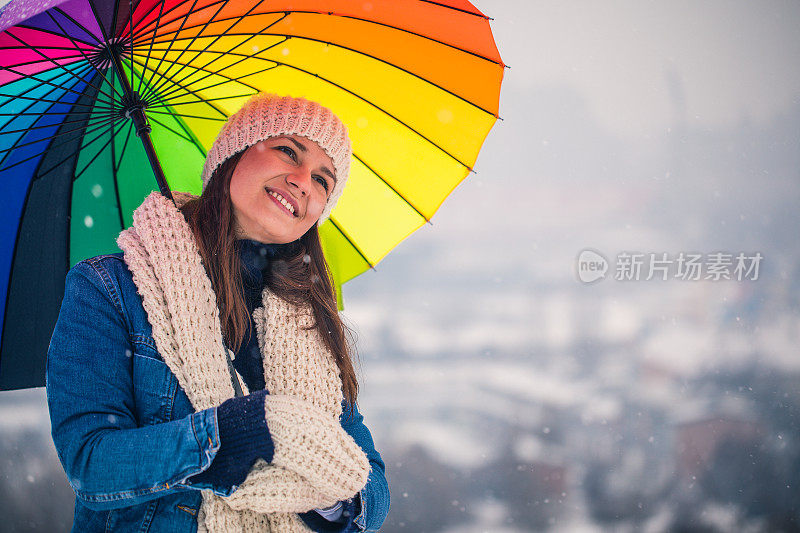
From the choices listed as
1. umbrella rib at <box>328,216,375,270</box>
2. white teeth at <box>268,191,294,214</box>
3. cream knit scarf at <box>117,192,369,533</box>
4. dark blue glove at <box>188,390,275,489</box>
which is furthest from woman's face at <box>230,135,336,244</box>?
dark blue glove at <box>188,390,275,489</box>

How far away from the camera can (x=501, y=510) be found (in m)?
5.24

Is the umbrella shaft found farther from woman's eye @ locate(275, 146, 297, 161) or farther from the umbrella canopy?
woman's eye @ locate(275, 146, 297, 161)

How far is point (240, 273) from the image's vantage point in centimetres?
129

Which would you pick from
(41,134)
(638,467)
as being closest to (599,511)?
(638,467)

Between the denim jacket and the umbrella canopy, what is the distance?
40 centimetres

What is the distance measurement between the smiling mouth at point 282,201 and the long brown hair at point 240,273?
12 cm

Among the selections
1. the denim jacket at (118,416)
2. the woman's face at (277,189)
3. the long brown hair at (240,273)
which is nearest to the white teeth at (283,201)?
the woman's face at (277,189)

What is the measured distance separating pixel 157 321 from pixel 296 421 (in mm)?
345

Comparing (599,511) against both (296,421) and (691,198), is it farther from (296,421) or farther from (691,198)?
(296,421)

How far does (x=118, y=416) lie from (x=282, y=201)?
0.61 m

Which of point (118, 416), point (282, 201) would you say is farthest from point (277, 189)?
point (118, 416)

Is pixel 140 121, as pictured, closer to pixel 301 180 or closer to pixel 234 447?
pixel 301 180

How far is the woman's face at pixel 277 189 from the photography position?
50.1 inches

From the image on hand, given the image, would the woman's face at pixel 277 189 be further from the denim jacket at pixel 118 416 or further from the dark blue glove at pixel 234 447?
the dark blue glove at pixel 234 447
